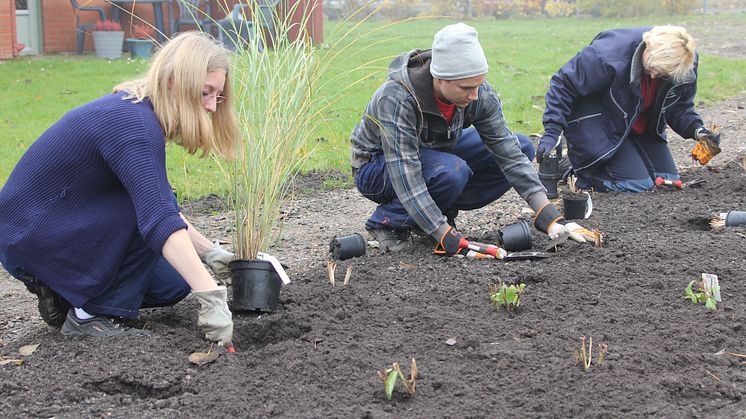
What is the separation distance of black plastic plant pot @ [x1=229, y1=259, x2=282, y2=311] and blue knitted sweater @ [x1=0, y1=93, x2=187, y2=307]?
1.70 feet

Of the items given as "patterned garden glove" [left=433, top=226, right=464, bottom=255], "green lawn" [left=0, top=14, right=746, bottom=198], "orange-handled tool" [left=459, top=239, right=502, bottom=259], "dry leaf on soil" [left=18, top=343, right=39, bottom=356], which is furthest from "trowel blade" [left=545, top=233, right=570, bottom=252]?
"dry leaf on soil" [left=18, top=343, right=39, bottom=356]

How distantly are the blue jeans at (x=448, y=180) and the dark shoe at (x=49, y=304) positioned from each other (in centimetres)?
183

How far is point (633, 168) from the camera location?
6336 millimetres

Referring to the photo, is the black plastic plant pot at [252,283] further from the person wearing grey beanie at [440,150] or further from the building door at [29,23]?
the building door at [29,23]

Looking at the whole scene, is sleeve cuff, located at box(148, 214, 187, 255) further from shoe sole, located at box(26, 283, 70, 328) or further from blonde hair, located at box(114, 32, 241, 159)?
shoe sole, located at box(26, 283, 70, 328)

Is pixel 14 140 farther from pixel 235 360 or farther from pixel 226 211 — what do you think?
pixel 235 360

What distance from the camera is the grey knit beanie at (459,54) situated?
13.6 feet

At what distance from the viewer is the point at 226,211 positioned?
6.02 metres

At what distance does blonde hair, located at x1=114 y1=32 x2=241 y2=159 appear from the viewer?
3.31 metres

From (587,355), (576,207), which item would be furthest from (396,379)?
(576,207)

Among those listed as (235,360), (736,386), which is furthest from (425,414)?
(736,386)

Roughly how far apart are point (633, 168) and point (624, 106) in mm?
524

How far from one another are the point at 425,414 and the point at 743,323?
1.54 meters

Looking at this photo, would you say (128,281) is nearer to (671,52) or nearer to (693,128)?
(671,52)
